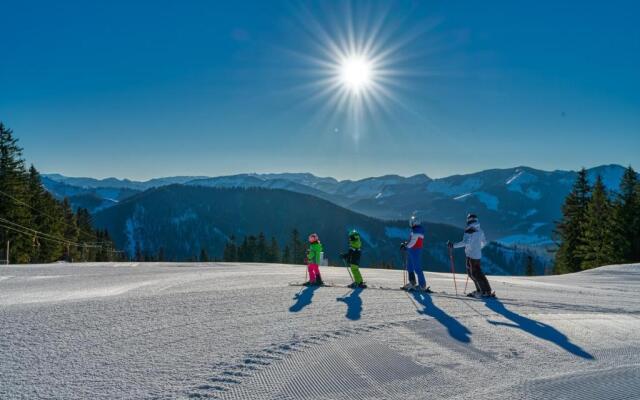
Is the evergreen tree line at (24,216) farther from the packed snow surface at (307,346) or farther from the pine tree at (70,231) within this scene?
the packed snow surface at (307,346)

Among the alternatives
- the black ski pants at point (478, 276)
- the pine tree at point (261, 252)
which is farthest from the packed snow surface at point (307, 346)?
the pine tree at point (261, 252)

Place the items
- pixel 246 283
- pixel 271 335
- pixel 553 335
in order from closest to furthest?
pixel 271 335 < pixel 553 335 < pixel 246 283

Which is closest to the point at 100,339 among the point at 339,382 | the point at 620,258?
the point at 339,382

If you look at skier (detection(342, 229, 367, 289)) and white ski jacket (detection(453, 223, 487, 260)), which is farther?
skier (detection(342, 229, 367, 289))

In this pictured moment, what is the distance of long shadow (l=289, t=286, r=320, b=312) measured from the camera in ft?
30.4

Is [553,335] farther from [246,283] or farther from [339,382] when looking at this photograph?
[246,283]

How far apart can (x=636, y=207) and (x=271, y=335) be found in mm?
42347

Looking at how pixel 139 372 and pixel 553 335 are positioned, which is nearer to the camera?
pixel 139 372

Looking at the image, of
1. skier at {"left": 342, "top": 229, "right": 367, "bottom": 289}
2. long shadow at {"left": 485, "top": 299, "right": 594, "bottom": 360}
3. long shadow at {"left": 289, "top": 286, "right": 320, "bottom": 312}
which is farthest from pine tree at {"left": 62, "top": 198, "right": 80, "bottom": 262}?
long shadow at {"left": 485, "top": 299, "right": 594, "bottom": 360}

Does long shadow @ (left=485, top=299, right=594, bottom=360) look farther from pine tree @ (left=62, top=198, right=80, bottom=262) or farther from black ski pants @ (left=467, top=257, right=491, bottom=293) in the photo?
pine tree @ (left=62, top=198, right=80, bottom=262)

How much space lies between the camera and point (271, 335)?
7070mm


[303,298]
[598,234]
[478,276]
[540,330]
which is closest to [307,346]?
[303,298]

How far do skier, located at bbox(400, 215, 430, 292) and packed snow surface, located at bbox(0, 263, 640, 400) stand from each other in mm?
1565

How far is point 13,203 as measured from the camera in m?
39.7
